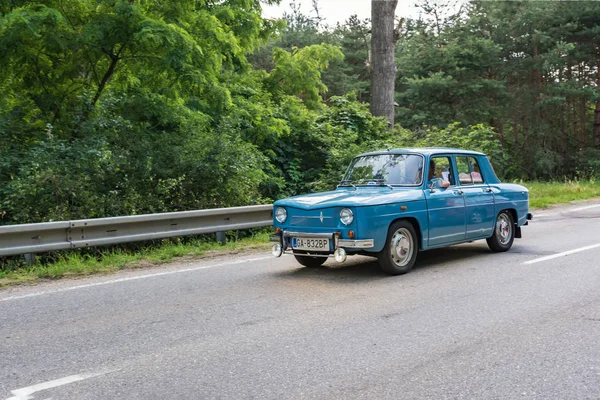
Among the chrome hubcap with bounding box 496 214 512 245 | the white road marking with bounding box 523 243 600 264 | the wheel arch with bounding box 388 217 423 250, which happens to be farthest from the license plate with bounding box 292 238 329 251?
the chrome hubcap with bounding box 496 214 512 245

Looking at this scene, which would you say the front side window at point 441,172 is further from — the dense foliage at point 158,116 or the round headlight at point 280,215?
the dense foliage at point 158,116

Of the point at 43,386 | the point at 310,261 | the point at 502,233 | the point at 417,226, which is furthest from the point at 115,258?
the point at 502,233

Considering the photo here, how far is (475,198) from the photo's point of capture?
9016 millimetres

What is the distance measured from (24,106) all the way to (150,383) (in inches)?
391

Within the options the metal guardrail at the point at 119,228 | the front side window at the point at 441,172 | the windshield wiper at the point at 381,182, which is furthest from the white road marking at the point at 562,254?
the metal guardrail at the point at 119,228

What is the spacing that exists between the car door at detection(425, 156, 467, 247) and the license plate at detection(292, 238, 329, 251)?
1558mm

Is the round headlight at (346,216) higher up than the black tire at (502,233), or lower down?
higher up

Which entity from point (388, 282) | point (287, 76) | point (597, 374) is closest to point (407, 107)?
point (287, 76)

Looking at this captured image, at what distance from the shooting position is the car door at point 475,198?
8.89m

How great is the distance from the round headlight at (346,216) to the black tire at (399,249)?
61 cm

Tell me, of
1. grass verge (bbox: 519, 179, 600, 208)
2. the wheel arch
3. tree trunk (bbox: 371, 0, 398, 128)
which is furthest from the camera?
tree trunk (bbox: 371, 0, 398, 128)

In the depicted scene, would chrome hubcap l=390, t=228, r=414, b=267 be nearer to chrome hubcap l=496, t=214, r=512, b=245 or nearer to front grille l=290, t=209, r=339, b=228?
front grille l=290, t=209, r=339, b=228

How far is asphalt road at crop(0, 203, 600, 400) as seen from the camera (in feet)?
13.1

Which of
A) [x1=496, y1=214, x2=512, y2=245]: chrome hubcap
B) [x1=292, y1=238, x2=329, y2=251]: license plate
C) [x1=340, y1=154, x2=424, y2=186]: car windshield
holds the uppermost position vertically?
[x1=340, y1=154, x2=424, y2=186]: car windshield
